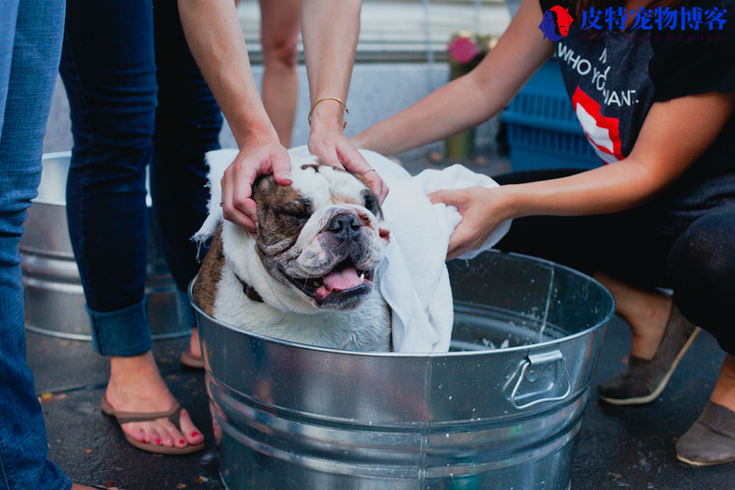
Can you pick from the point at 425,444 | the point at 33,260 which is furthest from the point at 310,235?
the point at 33,260

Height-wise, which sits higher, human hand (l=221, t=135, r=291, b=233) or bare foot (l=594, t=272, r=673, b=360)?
human hand (l=221, t=135, r=291, b=233)

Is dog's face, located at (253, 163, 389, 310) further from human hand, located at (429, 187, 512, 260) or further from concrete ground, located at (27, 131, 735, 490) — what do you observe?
concrete ground, located at (27, 131, 735, 490)

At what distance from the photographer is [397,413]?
113 cm

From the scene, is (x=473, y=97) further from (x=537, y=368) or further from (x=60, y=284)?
(x=60, y=284)

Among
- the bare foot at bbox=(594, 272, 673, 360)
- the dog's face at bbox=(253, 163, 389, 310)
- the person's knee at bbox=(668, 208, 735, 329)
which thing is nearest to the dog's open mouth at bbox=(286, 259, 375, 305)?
the dog's face at bbox=(253, 163, 389, 310)

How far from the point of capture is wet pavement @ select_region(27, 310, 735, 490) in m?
1.52

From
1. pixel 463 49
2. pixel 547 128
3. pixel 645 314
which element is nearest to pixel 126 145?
pixel 645 314

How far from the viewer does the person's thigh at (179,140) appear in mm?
1738

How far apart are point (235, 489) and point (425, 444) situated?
18.8 inches

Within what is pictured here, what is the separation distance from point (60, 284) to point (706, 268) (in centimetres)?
195

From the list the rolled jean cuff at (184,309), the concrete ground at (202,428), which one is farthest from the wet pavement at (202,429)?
the rolled jean cuff at (184,309)

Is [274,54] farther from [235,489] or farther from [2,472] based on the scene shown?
[2,472]

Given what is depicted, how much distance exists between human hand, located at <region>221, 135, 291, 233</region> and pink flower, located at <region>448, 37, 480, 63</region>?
3691 mm

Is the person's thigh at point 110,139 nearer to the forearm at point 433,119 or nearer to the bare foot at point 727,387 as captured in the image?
the forearm at point 433,119
